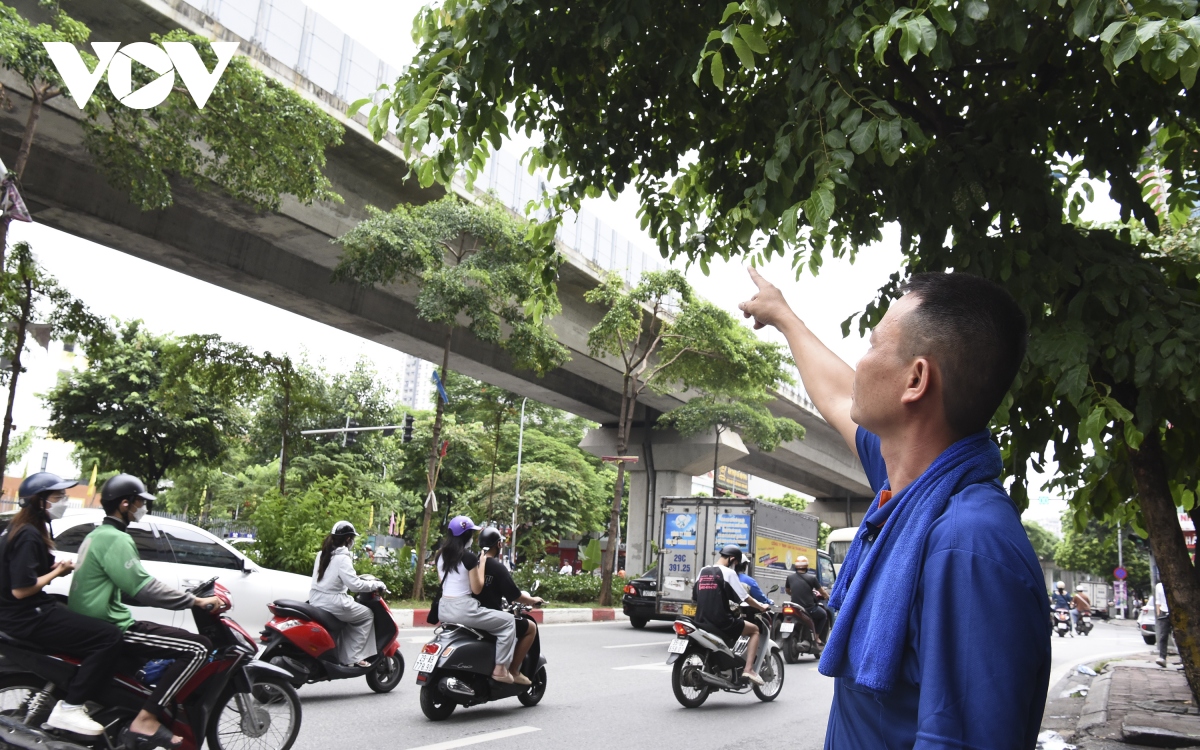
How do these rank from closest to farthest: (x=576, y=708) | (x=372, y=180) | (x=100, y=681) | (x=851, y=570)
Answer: (x=851, y=570) → (x=100, y=681) → (x=576, y=708) → (x=372, y=180)

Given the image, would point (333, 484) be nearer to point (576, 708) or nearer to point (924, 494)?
point (576, 708)

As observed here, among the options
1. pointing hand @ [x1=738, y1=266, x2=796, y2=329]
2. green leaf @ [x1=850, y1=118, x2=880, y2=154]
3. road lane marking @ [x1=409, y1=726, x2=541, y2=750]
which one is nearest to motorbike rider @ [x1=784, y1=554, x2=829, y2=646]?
road lane marking @ [x1=409, y1=726, x2=541, y2=750]

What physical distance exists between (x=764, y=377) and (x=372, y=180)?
1093 centimetres

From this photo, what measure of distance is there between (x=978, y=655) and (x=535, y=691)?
7176 mm

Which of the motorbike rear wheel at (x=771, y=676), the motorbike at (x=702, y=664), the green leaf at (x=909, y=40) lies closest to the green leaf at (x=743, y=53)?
the green leaf at (x=909, y=40)

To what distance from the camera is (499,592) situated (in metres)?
7.27

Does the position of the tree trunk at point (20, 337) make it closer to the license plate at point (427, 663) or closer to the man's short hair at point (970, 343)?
the license plate at point (427, 663)

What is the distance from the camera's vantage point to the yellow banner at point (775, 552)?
17866mm

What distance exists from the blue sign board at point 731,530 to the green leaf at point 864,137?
49.3ft

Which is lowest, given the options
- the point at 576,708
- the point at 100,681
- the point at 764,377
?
the point at 576,708

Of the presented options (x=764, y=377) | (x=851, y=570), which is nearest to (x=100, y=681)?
(x=851, y=570)

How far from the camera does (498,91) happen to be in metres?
4.40

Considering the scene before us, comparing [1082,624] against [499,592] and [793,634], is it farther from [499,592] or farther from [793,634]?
[499,592]

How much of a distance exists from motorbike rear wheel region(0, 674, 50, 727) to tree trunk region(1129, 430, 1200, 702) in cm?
520
